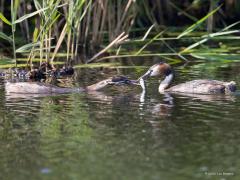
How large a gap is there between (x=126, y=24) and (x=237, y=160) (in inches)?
369

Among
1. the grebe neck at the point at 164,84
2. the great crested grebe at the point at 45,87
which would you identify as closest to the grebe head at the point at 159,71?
the grebe neck at the point at 164,84

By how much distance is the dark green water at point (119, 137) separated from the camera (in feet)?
23.9

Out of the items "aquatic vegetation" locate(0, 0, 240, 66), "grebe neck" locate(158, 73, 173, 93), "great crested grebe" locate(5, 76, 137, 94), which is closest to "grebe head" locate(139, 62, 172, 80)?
"grebe neck" locate(158, 73, 173, 93)

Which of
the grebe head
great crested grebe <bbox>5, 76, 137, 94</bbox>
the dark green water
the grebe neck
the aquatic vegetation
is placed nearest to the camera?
the dark green water

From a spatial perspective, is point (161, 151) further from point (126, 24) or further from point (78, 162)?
point (126, 24)

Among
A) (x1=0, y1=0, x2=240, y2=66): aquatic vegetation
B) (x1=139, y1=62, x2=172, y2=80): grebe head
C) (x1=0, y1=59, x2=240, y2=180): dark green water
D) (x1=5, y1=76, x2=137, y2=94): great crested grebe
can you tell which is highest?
(x1=0, y1=0, x2=240, y2=66): aquatic vegetation

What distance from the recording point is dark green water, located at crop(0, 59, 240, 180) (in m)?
7.28

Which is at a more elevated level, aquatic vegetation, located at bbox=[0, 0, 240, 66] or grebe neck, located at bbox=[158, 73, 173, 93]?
aquatic vegetation, located at bbox=[0, 0, 240, 66]

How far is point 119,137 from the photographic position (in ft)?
28.0

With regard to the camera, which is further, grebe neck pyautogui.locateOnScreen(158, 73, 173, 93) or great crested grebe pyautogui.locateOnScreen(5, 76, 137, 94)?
grebe neck pyautogui.locateOnScreen(158, 73, 173, 93)

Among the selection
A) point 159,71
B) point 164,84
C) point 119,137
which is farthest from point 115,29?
point 119,137

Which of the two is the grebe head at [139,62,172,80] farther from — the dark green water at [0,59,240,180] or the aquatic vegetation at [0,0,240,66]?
the dark green water at [0,59,240,180]

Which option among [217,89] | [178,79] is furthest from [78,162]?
[178,79]

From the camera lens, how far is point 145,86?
12594 mm
